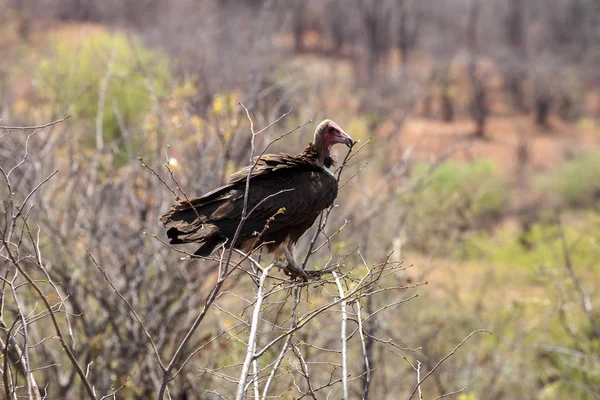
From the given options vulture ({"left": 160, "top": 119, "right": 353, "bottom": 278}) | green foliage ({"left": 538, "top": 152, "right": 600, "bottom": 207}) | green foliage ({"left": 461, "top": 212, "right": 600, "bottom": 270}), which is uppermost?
vulture ({"left": 160, "top": 119, "right": 353, "bottom": 278})

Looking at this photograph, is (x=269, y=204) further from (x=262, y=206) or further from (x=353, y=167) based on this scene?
(x=353, y=167)

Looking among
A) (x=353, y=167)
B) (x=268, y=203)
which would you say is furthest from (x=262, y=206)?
(x=353, y=167)

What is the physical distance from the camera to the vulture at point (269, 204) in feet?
11.9

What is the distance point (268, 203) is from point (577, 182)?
20457 mm

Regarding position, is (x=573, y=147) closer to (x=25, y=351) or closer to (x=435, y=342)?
(x=435, y=342)

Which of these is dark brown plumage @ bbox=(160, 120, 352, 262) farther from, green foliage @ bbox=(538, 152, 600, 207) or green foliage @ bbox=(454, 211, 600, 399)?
green foliage @ bbox=(538, 152, 600, 207)

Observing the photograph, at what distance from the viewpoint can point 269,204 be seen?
3992mm

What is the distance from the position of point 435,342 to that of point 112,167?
5.15 meters

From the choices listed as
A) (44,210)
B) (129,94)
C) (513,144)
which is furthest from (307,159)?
(513,144)

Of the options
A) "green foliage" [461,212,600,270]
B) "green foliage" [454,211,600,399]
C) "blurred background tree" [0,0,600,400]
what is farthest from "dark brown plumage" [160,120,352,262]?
"green foliage" [461,212,600,270]

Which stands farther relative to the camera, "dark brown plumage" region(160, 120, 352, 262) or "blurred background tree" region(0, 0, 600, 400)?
"blurred background tree" region(0, 0, 600, 400)

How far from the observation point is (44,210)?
21.9 ft

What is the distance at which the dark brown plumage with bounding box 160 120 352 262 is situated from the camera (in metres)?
3.63

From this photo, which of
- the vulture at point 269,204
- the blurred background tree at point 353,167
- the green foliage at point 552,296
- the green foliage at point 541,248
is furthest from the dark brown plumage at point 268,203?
the green foliage at point 541,248
